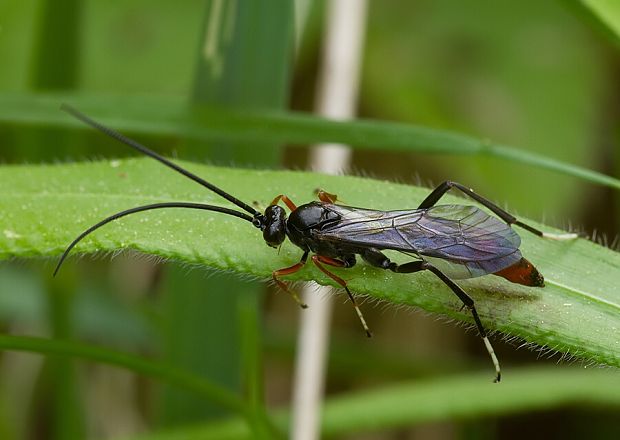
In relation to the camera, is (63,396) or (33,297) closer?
(63,396)

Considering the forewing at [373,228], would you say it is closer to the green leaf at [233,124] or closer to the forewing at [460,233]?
the forewing at [460,233]

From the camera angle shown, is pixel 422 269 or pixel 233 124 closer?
pixel 422 269

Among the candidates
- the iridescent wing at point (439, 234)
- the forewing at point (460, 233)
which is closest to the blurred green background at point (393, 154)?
the iridescent wing at point (439, 234)

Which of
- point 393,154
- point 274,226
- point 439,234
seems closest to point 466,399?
point 439,234

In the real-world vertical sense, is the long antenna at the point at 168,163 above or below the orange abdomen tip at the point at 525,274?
above

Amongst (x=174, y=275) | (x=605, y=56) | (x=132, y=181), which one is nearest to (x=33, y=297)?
(x=174, y=275)

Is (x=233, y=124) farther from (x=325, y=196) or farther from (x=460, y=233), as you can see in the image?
(x=460, y=233)

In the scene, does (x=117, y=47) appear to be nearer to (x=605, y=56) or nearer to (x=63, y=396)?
(x=63, y=396)
